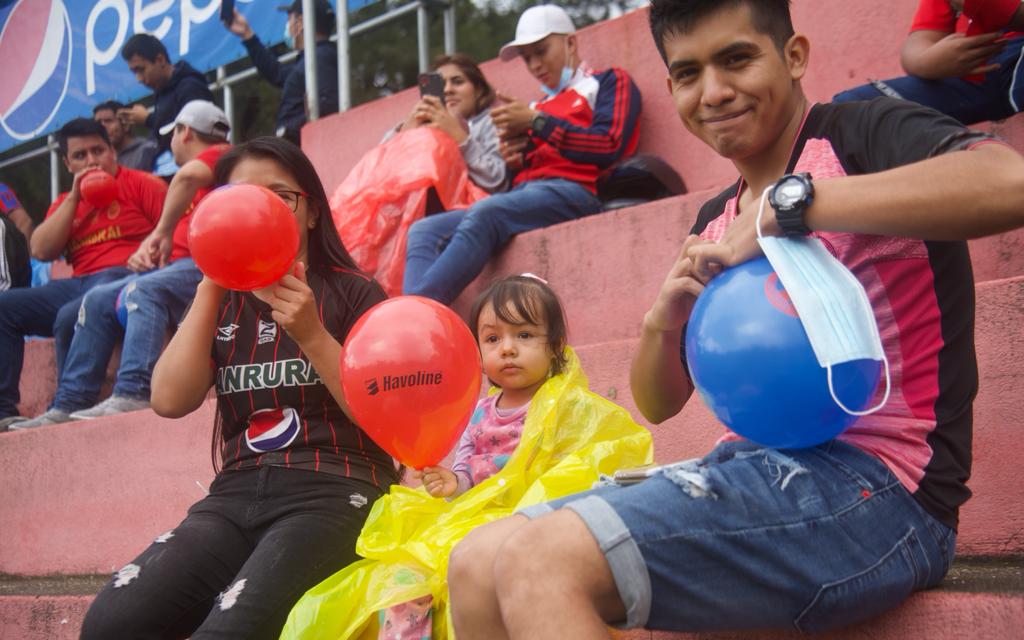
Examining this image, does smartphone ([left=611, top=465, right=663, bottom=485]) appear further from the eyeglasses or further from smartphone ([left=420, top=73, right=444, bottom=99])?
smartphone ([left=420, top=73, right=444, bottom=99])

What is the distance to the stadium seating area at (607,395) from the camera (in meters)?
2.28

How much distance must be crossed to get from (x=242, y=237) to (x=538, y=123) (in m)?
2.14

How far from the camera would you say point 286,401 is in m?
2.62

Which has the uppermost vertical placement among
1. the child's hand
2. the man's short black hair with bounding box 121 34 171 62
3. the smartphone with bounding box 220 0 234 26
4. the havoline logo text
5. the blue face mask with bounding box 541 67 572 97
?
the smartphone with bounding box 220 0 234 26

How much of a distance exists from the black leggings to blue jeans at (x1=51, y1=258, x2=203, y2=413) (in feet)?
7.03

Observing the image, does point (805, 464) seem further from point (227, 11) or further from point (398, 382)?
point (227, 11)

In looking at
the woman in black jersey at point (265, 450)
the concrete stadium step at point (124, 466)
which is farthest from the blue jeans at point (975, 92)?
the woman in black jersey at point (265, 450)

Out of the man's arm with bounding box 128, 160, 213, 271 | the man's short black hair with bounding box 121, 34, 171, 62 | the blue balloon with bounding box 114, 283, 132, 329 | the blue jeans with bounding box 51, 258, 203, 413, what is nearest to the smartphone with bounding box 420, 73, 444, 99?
the man's arm with bounding box 128, 160, 213, 271

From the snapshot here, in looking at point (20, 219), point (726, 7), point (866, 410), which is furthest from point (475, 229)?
point (20, 219)

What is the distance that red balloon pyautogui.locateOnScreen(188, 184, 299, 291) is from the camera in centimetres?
233

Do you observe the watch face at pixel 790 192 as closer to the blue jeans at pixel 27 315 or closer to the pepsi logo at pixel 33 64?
the blue jeans at pixel 27 315

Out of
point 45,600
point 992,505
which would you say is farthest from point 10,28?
point 992,505

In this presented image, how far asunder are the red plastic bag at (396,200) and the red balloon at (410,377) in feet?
6.59

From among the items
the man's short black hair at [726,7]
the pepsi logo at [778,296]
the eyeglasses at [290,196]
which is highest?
the man's short black hair at [726,7]
